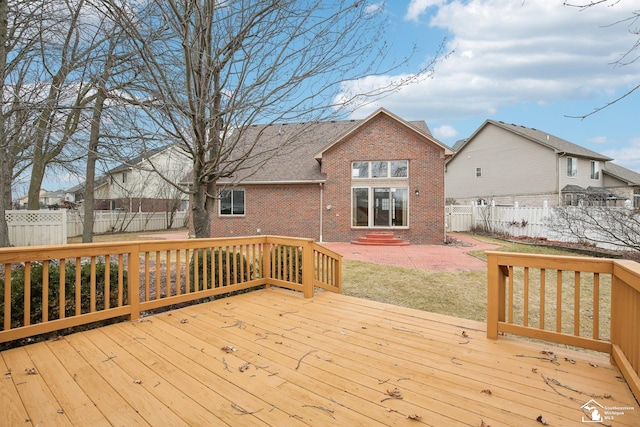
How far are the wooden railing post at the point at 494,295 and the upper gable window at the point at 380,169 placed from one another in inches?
431

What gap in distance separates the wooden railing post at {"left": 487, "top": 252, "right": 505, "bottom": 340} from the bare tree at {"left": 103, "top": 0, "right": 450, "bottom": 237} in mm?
2866

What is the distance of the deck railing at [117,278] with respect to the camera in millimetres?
3199

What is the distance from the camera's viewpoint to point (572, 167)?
2112cm

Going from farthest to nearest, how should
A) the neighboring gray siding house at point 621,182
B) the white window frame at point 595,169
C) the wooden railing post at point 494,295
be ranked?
the white window frame at point 595,169 → the neighboring gray siding house at point 621,182 → the wooden railing post at point 494,295

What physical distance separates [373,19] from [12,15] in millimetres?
7059

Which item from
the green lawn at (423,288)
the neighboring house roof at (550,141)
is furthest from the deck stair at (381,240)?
the neighboring house roof at (550,141)

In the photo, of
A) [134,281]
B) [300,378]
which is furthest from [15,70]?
[300,378]

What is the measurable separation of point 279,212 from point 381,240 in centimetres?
477

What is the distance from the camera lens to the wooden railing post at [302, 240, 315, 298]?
4.99m

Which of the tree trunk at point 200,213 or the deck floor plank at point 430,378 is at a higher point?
the tree trunk at point 200,213

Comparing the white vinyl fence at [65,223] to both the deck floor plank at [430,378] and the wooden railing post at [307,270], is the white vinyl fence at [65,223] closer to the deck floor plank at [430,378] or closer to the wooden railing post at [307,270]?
the wooden railing post at [307,270]

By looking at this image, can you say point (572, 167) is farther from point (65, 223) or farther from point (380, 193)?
point (65, 223)

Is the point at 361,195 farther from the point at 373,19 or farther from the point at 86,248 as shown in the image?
the point at 86,248

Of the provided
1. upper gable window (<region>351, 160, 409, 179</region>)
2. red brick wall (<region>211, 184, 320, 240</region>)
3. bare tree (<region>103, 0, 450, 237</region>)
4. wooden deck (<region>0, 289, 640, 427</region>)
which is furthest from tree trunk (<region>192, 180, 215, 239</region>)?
upper gable window (<region>351, 160, 409, 179</region>)
